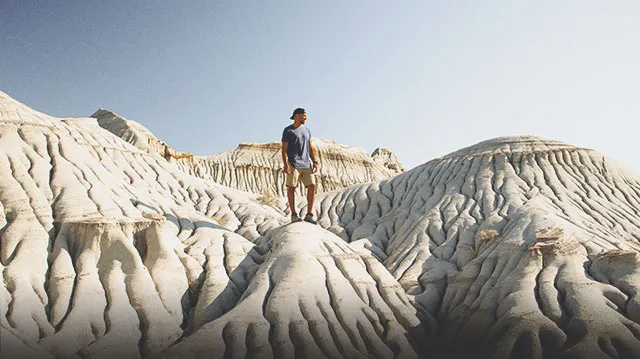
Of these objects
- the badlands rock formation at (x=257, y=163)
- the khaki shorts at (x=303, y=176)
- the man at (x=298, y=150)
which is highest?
the man at (x=298, y=150)

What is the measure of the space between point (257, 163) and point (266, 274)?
138 feet

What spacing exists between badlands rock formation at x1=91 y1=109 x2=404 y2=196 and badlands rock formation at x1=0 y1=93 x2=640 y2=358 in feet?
97.1

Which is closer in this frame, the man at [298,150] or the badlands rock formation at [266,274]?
the badlands rock formation at [266,274]

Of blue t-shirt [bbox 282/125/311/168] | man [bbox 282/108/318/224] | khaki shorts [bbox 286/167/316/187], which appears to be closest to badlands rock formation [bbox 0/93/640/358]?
khaki shorts [bbox 286/167/316/187]

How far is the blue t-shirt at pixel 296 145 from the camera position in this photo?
15.0 meters

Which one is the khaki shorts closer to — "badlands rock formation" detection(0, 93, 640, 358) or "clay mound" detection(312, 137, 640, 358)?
"badlands rock formation" detection(0, 93, 640, 358)

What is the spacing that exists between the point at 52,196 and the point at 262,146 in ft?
140

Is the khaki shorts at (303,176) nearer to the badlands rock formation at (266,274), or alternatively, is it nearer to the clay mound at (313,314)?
the badlands rock formation at (266,274)

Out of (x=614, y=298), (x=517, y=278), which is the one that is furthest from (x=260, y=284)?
(x=614, y=298)

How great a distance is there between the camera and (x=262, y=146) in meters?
56.7

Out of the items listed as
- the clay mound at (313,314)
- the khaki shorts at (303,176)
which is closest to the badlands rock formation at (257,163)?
the khaki shorts at (303,176)

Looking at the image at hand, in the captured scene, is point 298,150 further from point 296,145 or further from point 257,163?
point 257,163

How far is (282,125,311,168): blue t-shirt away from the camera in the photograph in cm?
1502

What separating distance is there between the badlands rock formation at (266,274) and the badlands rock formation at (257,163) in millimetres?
29592
